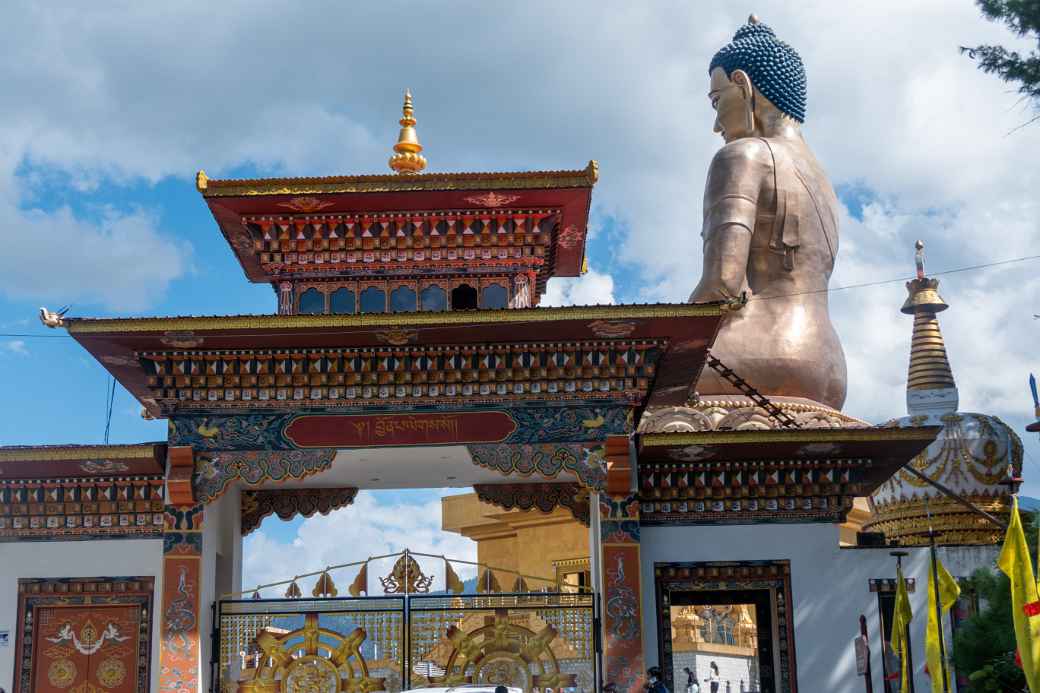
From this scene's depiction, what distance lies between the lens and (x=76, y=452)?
1491cm

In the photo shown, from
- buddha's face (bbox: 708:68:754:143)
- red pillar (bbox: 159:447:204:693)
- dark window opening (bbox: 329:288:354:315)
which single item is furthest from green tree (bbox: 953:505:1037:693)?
buddha's face (bbox: 708:68:754:143)

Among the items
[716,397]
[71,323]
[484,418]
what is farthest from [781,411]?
[71,323]

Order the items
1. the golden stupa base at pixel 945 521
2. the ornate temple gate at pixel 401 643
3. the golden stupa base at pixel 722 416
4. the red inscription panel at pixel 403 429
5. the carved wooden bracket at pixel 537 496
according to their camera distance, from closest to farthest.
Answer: the ornate temple gate at pixel 401 643 < the red inscription panel at pixel 403 429 < the carved wooden bracket at pixel 537 496 < the golden stupa base at pixel 722 416 < the golden stupa base at pixel 945 521

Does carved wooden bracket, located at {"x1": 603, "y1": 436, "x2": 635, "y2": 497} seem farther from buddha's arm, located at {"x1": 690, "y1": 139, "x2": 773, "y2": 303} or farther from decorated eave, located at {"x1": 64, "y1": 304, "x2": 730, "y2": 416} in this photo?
buddha's arm, located at {"x1": 690, "y1": 139, "x2": 773, "y2": 303}

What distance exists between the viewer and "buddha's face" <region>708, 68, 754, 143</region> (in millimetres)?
25484

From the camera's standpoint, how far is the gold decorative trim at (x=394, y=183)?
16.0 m

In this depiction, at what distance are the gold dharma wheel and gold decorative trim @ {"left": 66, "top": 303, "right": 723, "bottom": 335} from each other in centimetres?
331

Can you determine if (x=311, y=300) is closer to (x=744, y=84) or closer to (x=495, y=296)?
(x=495, y=296)

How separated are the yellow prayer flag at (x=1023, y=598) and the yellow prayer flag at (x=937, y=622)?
7.99ft

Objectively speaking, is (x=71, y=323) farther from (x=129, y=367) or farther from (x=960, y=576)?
(x=960, y=576)

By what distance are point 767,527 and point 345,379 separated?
519cm

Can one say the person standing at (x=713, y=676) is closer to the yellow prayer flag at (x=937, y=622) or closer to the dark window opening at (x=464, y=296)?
the yellow prayer flag at (x=937, y=622)

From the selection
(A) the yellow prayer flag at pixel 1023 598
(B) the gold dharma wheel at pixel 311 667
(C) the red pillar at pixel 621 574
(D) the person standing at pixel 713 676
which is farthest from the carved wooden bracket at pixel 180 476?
(D) the person standing at pixel 713 676

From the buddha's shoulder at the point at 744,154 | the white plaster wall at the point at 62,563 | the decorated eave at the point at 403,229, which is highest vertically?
the buddha's shoulder at the point at 744,154
